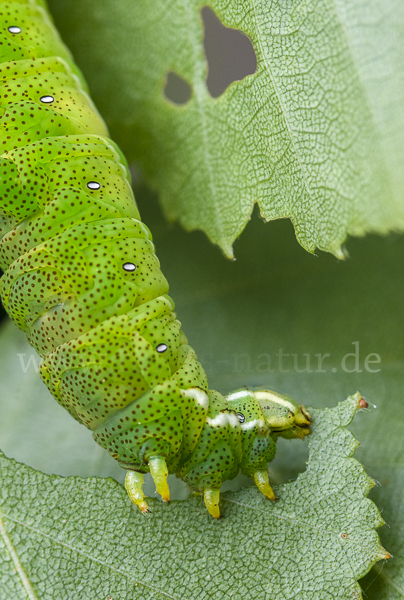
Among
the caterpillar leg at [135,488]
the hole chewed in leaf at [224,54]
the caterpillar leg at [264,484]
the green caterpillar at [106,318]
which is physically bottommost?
the caterpillar leg at [264,484]

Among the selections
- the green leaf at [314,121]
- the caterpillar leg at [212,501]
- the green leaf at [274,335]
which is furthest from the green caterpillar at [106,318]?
the green leaf at [314,121]

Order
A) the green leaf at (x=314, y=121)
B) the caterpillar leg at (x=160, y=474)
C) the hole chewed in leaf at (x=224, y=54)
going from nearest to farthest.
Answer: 1. the caterpillar leg at (x=160, y=474)
2. the green leaf at (x=314, y=121)
3. the hole chewed in leaf at (x=224, y=54)

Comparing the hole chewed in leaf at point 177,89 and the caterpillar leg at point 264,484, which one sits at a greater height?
the hole chewed in leaf at point 177,89

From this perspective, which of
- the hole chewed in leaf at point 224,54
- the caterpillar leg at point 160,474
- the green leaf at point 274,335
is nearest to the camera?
the caterpillar leg at point 160,474

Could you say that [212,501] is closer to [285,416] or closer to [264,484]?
[264,484]

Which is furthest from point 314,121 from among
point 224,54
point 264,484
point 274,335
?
point 264,484

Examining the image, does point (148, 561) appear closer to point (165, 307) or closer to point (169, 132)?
point (165, 307)

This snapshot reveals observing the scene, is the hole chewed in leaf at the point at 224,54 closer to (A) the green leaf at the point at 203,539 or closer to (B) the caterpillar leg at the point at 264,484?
(A) the green leaf at the point at 203,539

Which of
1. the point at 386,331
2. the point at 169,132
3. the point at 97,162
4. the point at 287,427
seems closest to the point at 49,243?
the point at 97,162
